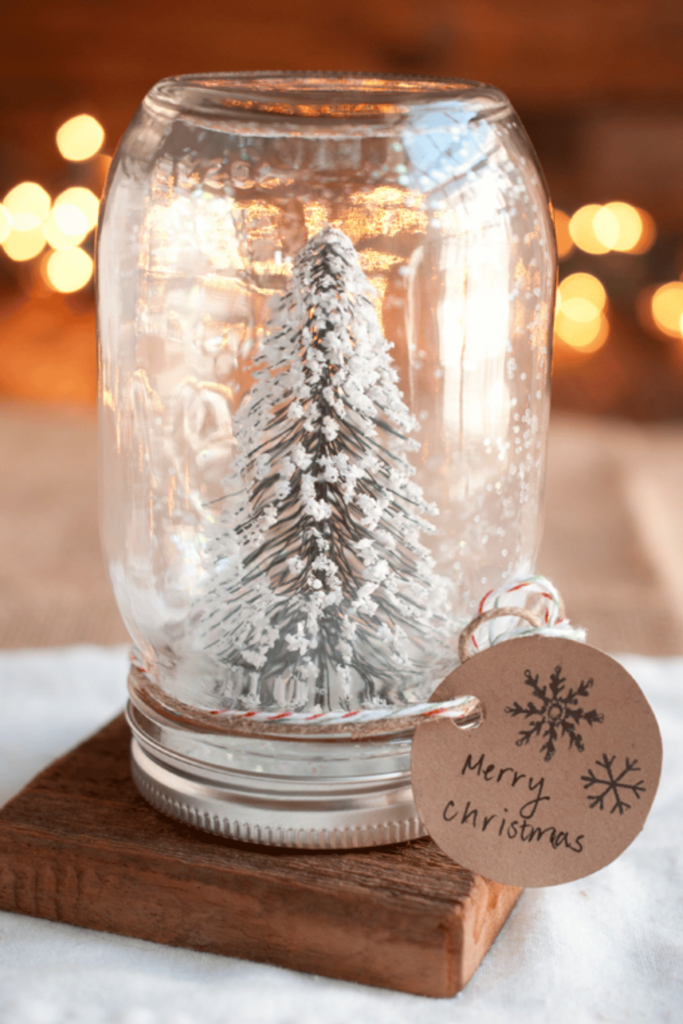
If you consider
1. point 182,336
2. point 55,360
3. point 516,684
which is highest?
point 182,336

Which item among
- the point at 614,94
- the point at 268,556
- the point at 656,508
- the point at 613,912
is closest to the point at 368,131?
the point at 268,556

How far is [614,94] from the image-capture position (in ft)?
6.40

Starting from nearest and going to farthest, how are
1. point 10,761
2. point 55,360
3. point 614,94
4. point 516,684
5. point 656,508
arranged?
point 516,684 < point 10,761 < point 656,508 < point 614,94 < point 55,360

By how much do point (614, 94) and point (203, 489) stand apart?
1697 mm

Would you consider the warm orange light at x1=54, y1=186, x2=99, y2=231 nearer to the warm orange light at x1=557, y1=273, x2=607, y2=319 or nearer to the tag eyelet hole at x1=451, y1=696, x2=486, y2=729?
the warm orange light at x1=557, y1=273, x2=607, y2=319

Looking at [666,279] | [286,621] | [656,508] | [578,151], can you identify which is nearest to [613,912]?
[286,621]

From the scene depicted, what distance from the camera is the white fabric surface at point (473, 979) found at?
16.4 inches

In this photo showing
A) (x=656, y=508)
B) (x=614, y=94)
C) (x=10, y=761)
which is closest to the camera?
(x=10, y=761)

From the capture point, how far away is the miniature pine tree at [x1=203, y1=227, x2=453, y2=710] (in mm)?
472

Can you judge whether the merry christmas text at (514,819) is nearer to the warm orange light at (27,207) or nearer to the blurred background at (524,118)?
the blurred background at (524,118)

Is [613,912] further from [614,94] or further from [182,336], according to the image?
[614,94]

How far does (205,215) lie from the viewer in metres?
0.48

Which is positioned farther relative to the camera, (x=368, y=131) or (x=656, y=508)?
(x=656, y=508)

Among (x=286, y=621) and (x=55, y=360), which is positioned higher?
(x=286, y=621)
